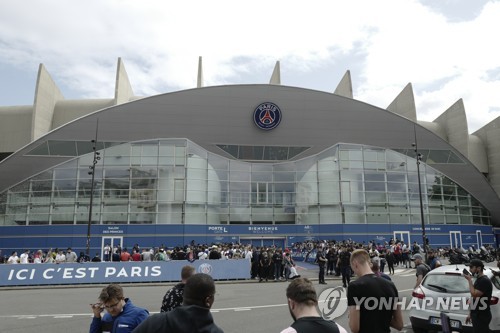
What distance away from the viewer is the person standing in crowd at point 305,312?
2.70m

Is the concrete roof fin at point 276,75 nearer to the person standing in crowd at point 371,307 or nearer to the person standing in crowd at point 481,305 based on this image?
the person standing in crowd at point 481,305

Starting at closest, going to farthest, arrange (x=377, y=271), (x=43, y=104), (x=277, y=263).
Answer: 1. (x=377, y=271)
2. (x=277, y=263)
3. (x=43, y=104)

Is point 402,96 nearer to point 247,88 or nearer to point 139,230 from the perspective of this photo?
point 247,88

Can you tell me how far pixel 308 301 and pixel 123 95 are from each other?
46287 millimetres

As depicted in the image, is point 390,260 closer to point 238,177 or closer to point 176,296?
point 238,177

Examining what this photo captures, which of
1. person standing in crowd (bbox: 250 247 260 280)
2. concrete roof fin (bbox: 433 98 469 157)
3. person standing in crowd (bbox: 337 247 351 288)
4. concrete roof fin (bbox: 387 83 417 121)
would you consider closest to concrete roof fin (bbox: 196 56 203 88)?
concrete roof fin (bbox: 387 83 417 121)

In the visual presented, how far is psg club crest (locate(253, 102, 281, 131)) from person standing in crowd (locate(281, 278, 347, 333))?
1340 inches

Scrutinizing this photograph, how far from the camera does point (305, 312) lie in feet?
9.41

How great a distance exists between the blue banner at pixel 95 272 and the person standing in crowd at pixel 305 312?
16.4 meters

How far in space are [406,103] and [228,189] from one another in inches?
1092

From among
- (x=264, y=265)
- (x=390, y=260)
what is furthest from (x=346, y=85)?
(x=264, y=265)

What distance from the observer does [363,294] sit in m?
4.06

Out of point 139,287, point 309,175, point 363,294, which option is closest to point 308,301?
point 363,294

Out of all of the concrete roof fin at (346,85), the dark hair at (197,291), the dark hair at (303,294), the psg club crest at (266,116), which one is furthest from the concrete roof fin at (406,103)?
the dark hair at (197,291)
